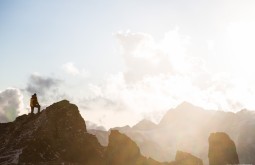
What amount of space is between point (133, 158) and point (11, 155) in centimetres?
4237

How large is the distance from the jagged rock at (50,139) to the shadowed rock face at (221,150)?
46.6 metres

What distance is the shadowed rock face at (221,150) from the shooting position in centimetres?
10432

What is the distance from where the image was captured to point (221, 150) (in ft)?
350

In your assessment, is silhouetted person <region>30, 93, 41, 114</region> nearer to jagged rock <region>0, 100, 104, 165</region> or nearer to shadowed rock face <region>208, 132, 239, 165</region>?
jagged rock <region>0, 100, 104, 165</region>

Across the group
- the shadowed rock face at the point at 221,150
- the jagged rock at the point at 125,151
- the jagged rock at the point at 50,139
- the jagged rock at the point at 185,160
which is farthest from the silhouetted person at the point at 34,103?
the shadowed rock face at the point at 221,150

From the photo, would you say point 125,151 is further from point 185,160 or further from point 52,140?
point 52,140

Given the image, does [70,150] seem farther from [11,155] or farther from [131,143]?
[131,143]

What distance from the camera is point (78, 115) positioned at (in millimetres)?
74625

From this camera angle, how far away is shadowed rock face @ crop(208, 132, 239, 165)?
10432 cm

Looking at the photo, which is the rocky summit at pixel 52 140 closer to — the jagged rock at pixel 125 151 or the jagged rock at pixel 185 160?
the jagged rock at pixel 125 151

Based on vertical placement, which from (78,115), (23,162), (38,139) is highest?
(78,115)

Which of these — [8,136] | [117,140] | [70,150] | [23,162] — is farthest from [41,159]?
[117,140]

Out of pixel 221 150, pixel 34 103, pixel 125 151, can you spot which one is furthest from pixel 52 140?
pixel 221 150

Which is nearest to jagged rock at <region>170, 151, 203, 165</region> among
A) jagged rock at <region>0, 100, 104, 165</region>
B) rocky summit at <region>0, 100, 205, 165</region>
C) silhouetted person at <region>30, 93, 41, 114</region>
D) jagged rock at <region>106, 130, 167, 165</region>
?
jagged rock at <region>106, 130, 167, 165</region>
